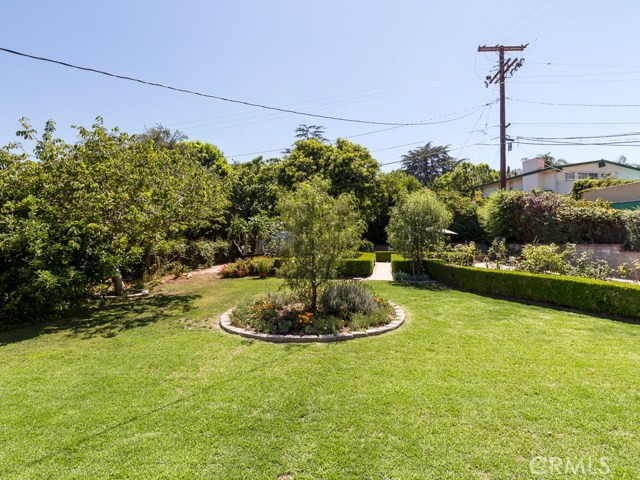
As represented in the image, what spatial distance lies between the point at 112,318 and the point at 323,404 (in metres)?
6.73

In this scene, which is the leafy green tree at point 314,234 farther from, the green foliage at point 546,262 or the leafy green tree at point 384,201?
the leafy green tree at point 384,201

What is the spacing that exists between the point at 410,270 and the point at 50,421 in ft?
41.5

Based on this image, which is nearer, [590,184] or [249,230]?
[249,230]

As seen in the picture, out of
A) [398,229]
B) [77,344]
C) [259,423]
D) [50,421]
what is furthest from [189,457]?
[398,229]

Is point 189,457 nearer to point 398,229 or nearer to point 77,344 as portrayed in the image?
point 77,344

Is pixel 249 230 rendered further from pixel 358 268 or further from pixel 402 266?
pixel 402 266

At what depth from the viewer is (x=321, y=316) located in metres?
6.66

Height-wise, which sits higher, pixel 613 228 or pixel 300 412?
pixel 613 228

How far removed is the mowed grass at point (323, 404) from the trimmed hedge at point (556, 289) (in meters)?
0.90

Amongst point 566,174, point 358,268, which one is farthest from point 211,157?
point 566,174

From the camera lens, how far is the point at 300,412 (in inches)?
134

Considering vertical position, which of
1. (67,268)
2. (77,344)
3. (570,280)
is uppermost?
(67,268)

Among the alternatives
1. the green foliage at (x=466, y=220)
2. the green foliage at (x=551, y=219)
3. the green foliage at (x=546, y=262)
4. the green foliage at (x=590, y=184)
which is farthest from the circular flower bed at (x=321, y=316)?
the green foliage at (x=590, y=184)

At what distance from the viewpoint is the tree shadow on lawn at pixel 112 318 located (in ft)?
22.1
